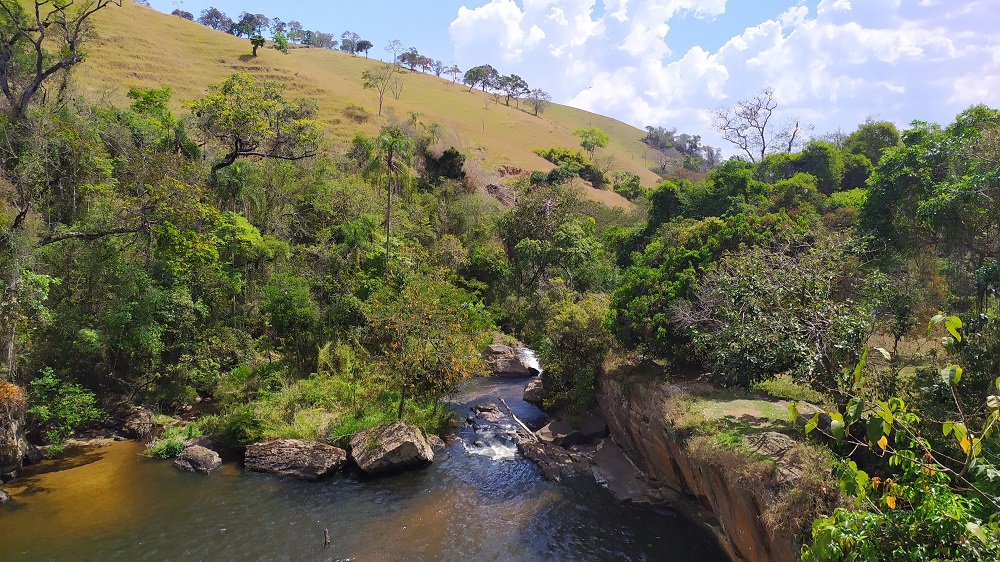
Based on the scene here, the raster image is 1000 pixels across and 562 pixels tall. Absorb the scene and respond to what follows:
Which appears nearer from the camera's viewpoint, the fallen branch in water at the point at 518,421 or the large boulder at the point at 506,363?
the fallen branch in water at the point at 518,421

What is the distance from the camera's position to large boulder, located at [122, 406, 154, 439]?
22.1 m

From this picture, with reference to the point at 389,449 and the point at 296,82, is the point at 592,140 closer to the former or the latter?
the point at 296,82

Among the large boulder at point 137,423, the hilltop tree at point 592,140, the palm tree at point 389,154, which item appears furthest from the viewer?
the hilltop tree at point 592,140

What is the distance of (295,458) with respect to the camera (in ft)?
65.3

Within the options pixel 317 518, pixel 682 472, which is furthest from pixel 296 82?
pixel 682 472

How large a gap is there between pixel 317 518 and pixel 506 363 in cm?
1805

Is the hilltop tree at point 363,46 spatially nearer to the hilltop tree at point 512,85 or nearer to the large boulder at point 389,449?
the hilltop tree at point 512,85

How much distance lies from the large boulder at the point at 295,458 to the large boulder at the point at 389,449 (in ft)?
2.95

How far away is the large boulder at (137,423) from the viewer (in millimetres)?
22062

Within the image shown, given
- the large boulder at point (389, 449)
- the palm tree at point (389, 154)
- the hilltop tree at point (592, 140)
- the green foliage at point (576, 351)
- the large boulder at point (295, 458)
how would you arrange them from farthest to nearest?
the hilltop tree at point (592, 140), the palm tree at point (389, 154), the green foliage at point (576, 351), the large boulder at point (389, 449), the large boulder at point (295, 458)

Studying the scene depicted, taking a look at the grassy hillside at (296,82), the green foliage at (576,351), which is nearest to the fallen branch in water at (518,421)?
the green foliage at (576,351)

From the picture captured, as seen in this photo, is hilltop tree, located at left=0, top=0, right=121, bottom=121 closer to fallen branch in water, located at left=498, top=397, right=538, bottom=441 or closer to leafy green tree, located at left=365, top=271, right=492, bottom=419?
leafy green tree, located at left=365, top=271, right=492, bottom=419

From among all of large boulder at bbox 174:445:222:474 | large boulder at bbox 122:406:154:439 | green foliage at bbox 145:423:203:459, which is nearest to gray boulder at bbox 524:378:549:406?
large boulder at bbox 174:445:222:474

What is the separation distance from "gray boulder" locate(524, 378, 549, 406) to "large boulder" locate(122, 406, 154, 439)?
18.0 m
